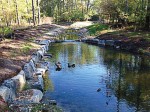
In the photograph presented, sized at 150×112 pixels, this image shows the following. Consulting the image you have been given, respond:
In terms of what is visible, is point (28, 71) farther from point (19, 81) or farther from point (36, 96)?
point (36, 96)

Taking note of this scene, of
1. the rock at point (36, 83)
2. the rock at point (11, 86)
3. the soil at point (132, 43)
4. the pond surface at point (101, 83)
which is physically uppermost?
the soil at point (132, 43)

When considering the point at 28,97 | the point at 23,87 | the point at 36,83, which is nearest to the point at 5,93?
the point at 28,97

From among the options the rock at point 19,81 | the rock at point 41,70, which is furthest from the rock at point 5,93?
the rock at point 41,70

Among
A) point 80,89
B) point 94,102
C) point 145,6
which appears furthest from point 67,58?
point 145,6

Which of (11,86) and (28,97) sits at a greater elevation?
(11,86)

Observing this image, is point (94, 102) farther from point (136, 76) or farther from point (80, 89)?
point (136, 76)

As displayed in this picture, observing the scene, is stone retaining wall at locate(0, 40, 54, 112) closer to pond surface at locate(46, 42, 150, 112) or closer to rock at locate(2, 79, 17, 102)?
rock at locate(2, 79, 17, 102)

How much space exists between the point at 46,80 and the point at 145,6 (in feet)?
111

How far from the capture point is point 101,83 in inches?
995

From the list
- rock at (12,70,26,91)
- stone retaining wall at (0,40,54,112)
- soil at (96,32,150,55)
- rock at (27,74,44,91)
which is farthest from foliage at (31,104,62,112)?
soil at (96,32,150,55)

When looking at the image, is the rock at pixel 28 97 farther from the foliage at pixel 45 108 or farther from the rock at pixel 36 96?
the foliage at pixel 45 108

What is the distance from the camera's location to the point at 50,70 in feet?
98.4

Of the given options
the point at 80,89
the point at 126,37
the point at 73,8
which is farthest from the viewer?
the point at 73,8

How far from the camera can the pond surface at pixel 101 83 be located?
65.1 ft
